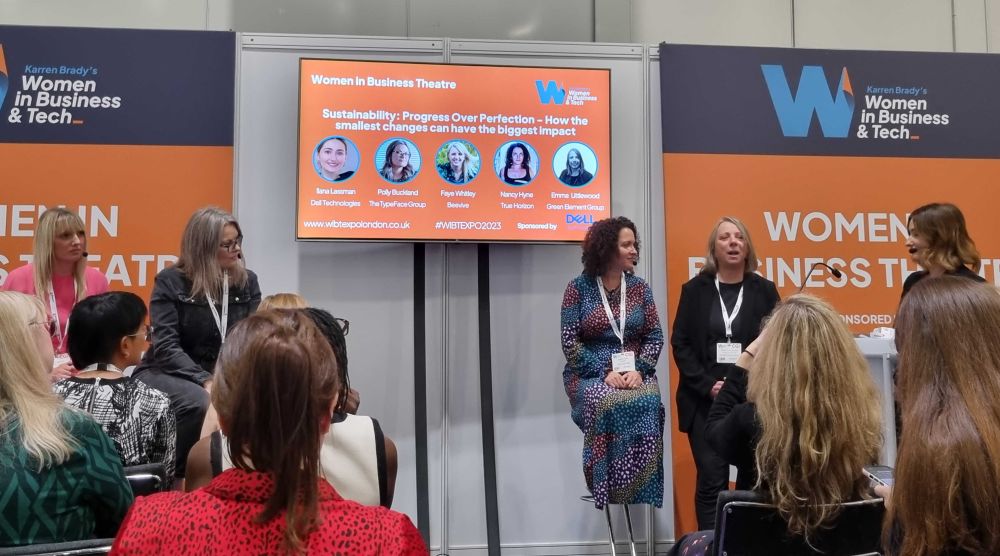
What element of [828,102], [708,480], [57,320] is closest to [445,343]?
[708,480]

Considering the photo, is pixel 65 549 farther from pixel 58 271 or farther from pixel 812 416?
pixel 58 271

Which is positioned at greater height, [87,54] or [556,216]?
[87,54]

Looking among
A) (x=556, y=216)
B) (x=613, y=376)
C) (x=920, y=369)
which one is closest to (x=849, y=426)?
(x=920, y=369)

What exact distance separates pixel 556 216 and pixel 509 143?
472 millimetres

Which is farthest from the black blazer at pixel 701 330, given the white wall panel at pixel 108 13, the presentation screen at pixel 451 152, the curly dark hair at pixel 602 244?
the white wall panel at pixel 108 13

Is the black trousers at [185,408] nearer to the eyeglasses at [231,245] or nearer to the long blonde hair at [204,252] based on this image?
the long blonde hair at [204,252]

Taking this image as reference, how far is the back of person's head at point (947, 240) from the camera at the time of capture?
3.81 m

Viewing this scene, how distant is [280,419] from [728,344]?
3132 millimetres

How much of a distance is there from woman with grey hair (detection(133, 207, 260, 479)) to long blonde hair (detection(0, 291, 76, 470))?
170cm

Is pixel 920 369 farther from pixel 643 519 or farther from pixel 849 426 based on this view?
pixel 643 519

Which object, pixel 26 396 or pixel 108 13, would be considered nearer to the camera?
pixel 26 396

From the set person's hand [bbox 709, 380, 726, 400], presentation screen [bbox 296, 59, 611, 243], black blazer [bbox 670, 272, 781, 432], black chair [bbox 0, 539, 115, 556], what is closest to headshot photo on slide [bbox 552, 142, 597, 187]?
presentation screen [bbox 296, 59, 611, 243]

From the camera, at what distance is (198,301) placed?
12.6 ft

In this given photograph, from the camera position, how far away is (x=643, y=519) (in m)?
4.81
